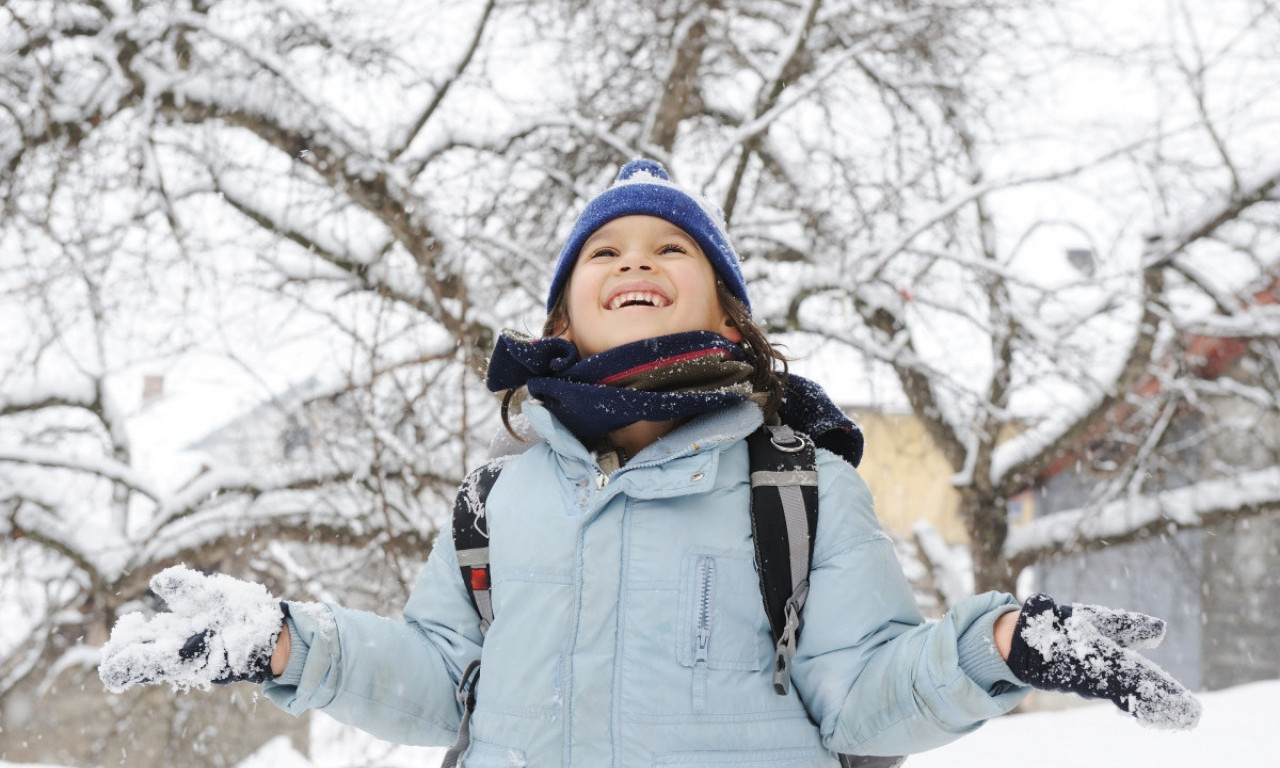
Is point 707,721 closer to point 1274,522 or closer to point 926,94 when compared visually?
point 926,94

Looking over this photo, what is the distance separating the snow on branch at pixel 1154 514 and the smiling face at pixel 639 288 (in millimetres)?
5322

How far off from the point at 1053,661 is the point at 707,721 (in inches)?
18.6

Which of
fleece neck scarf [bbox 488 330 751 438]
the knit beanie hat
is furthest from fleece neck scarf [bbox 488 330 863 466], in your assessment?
the knit beanie hat

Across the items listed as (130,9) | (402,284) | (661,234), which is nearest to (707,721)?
(661,234)

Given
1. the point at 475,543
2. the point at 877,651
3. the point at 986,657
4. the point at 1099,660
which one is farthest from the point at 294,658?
the point at 1099,660

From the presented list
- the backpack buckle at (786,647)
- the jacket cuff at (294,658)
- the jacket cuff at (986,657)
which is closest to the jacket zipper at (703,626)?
the backpack buckle at (786,647)

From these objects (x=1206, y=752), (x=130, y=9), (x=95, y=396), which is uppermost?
(x=130, y=9)

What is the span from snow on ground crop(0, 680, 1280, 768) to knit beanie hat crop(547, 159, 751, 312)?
1.57 m

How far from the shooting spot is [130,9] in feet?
13.3

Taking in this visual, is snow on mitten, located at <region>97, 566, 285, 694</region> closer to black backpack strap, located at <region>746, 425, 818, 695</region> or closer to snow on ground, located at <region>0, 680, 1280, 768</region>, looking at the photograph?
black backpack strap, located at <region>746, 425, 818, 695</region>

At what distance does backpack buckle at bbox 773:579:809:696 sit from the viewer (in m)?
1.41

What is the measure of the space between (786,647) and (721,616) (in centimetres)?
10

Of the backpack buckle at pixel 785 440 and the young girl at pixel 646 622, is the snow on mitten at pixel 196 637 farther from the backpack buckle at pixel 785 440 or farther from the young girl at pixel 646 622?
the backpack buckle at pixel 785 440

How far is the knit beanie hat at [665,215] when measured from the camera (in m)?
1.81
